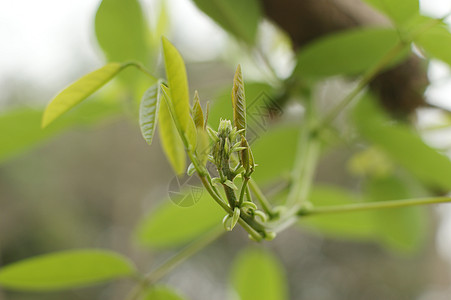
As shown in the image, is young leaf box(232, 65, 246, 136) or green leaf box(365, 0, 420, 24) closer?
young leaf box(232, 65, 246, 136)

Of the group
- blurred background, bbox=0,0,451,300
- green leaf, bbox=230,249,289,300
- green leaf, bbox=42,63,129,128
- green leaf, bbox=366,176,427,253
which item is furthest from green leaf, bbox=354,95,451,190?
blurred background, bbox=0,0,451,300

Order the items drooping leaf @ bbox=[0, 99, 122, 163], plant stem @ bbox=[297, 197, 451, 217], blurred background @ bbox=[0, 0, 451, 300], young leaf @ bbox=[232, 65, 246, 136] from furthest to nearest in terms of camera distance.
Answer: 1. blurred background @ bbox=[0, 0, 451, 300]
2. drooping leaf @ bbox=[0, 99, 122, 163]
3. plant stem @ bbox=[297, 197, 451, 217]
4. young leaf @ bbox=[232, 65, 246, 136]

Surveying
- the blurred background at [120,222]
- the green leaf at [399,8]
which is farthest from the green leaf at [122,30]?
the blurred background at [120,222]

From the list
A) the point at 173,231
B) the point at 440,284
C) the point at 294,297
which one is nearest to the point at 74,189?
the point at 294,297

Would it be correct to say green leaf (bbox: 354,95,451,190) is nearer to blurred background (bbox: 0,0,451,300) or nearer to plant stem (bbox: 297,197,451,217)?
plant stem (bbox: 297,197,451,217)

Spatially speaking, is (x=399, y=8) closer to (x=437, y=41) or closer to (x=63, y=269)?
(x=437, y=41)

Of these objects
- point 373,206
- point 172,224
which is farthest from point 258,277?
point 373,206

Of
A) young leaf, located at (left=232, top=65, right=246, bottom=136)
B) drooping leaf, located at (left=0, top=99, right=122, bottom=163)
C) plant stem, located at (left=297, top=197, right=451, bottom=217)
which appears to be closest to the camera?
young leaf, located at (left=232, top=65, right=246, bottom=136)

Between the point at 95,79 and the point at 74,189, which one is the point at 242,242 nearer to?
the point at 74,189
